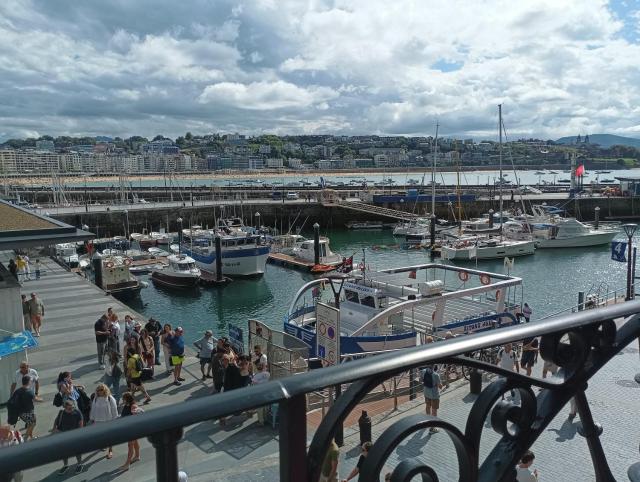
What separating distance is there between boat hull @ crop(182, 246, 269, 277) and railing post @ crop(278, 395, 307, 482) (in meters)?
34.3

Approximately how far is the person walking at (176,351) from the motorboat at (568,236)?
125 ft

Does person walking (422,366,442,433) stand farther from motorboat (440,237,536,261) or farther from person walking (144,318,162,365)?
motorboat (440,237,536,261)

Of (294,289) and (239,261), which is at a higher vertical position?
(239,261)

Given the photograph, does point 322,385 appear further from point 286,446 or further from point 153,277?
point 153,277

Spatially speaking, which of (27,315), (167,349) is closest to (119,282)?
(27,315)

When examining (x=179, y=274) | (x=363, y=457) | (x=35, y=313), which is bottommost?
(x=179, y=274)

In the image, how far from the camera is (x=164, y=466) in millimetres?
1204

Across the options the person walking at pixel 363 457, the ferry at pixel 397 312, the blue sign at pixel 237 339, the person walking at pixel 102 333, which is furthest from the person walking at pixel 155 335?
the person walking at pixel 363 457

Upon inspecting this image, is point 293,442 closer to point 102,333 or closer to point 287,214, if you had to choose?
point 102,333

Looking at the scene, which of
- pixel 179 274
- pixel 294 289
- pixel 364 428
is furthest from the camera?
pixel 294 289

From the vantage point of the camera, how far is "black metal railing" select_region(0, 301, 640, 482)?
1.10 meters

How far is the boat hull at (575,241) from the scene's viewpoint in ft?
149

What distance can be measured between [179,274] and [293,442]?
32371mm

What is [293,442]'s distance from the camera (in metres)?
1.35
